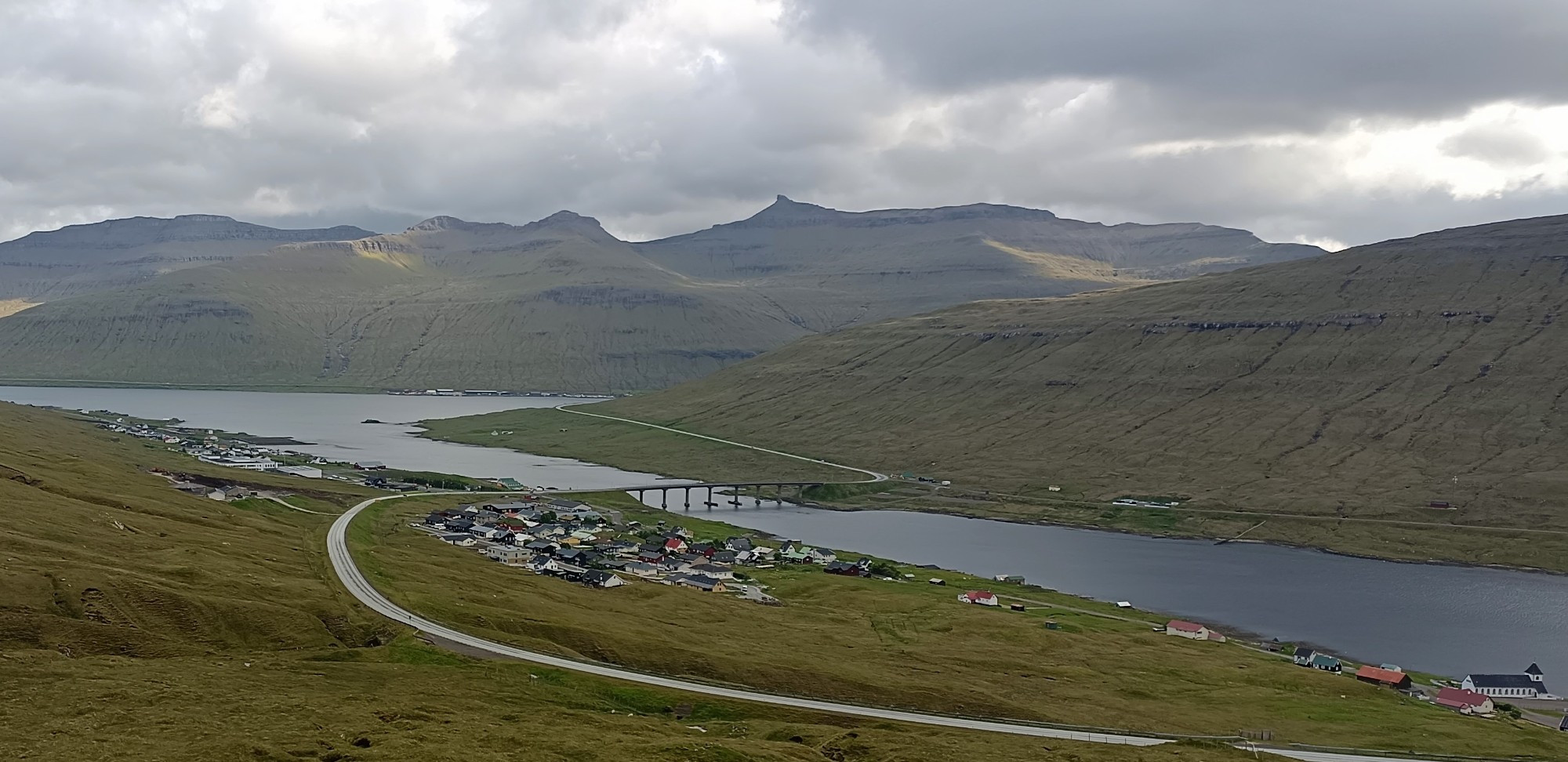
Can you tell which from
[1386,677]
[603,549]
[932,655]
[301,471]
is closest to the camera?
[932,655]

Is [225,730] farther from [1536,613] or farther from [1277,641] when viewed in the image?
[1536,613]

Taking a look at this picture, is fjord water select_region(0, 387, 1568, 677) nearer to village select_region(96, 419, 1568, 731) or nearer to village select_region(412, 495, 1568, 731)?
village select_region(96, 419, 1568, 731)

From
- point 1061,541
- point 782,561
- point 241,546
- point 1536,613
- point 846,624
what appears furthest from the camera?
point 1061,541

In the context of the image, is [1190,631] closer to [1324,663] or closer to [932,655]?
[1324,663]

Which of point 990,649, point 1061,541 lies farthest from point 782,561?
point 1061,541

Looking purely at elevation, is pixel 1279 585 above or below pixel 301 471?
below

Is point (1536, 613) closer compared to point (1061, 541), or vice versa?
point (1536, 613)

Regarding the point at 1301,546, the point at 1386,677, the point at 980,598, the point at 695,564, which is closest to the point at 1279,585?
the point at 1301,546

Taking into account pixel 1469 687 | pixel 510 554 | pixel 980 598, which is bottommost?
pixel 1469 687
